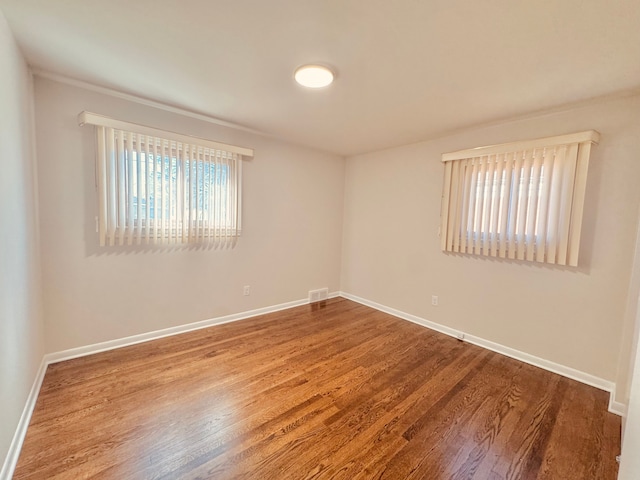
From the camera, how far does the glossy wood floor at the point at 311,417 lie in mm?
1448

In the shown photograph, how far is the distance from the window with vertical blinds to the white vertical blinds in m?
2.52

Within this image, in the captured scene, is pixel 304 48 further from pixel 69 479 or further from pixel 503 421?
pixel 503 421

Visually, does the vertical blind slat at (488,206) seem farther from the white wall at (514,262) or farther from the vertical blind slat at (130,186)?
the vertical blind slat at (130,186)

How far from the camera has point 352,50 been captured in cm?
169

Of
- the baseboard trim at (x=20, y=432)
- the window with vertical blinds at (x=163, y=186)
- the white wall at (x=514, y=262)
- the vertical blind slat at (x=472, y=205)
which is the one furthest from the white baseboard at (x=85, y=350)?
the vertical blind slat at (x=472, y=205)

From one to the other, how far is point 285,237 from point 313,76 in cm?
227

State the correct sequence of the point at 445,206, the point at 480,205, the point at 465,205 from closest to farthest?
the point at 480,205
the point at 465,205
the point at 445,206

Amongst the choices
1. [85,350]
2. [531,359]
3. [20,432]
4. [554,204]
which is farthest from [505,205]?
[85,350]

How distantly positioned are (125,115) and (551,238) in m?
4.07

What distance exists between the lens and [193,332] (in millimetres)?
3023

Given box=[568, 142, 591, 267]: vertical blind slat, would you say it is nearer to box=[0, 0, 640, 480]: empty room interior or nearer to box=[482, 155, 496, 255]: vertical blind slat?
box=[0, 0, 640, 480]: empty room interior

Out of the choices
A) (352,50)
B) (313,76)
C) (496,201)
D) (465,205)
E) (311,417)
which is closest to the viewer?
(352,50)

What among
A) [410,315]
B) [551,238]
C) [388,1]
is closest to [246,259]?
[410,315]

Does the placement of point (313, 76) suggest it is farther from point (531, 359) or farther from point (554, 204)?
point (531, 359)
